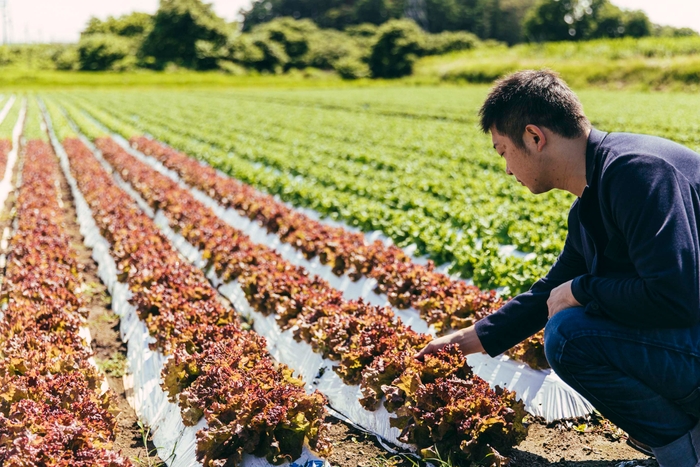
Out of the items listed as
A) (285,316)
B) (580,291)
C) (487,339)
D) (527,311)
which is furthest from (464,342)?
(285,316)

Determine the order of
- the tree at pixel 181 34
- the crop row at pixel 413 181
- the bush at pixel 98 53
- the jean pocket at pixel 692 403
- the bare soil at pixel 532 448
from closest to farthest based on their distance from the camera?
1. the jean pocket at pixel 692 403
2. the bare soil at pixel 532 448
3. the crop row at pixel 413 181
4. the bush at pixel 98 53
5. the tree at pixel 181 34

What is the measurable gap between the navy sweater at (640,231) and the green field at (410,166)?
326cm

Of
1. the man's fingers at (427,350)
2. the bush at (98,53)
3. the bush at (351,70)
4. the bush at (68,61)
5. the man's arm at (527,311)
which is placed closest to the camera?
the man's arm at (527,311)

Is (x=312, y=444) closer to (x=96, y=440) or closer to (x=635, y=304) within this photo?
(x=96, y=440)

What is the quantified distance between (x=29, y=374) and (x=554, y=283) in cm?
345

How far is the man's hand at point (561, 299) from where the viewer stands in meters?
3.13

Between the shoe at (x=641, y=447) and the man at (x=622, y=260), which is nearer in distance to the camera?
the man at (x=622, y=260)

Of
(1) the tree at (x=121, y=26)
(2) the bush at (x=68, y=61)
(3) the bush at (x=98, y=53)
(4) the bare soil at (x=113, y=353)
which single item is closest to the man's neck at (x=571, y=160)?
(4) the bare soil at (x=113, y=353)

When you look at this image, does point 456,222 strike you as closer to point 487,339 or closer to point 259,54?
point 487,339

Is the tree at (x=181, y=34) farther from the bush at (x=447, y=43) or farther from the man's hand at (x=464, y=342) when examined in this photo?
the man's hand at (x=464, y=342)

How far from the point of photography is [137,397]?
5043 millimetres

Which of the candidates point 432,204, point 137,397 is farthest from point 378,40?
point 137,397

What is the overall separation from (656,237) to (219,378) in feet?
9.08

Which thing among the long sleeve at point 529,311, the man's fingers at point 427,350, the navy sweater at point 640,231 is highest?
the navy sweater at point 640,231
